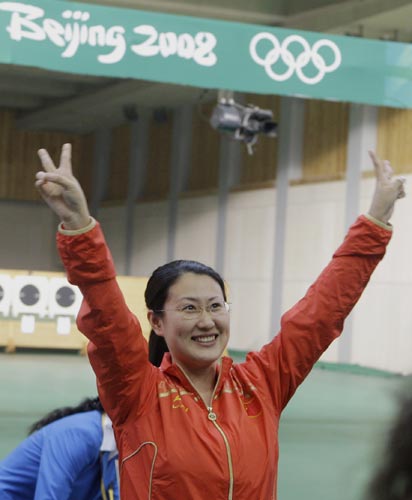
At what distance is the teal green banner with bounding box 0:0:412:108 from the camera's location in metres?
9.27

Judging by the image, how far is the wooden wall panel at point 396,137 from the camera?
57.9 ft

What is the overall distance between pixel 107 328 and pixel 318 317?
0.55m

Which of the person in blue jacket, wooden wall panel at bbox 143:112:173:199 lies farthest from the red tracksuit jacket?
wooden wall panel at bbox 143:112:173:199

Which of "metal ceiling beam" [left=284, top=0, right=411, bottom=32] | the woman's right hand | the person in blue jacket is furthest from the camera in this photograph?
"metal ceiling beam" [left=284, top=0, right=411, bottom=32]

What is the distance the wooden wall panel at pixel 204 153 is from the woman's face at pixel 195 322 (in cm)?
2197

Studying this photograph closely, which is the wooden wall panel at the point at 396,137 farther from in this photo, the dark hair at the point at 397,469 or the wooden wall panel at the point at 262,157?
the dark hair at the point at 397,469

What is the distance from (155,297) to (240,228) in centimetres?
2052

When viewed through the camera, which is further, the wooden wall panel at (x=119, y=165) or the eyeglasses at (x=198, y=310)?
the wooden wall panel at (x=119, y=165)

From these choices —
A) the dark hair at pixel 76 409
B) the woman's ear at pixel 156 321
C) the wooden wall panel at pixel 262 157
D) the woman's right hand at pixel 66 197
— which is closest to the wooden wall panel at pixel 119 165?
the wooden wall panel at pixel 262 157

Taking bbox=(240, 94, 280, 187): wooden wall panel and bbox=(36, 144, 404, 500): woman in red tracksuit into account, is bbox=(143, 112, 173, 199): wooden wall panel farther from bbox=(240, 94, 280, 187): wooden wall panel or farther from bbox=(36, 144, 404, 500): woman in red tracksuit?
bbox=(36, 144, 404, 500): woman in red tracksuit

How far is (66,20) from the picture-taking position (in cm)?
927

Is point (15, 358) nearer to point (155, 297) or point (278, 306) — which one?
point (278, 306)

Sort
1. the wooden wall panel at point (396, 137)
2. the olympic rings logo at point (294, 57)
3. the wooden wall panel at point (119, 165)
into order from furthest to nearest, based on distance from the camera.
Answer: the wooden wall panel at point (119, 165) → the wooden wall panel at point (396, 137) → the olympic rings logo at point (294, 57)

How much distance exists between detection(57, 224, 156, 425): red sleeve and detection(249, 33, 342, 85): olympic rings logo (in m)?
7.65
